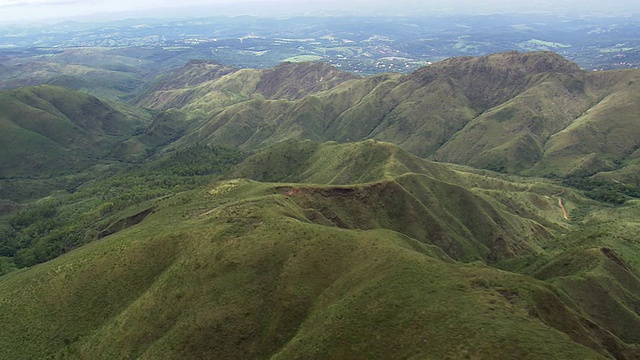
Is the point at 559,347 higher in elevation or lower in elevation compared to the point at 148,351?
higher

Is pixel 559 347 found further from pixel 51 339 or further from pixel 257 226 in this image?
pixel 51 339

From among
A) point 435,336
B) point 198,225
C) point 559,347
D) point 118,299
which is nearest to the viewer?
point 559,347

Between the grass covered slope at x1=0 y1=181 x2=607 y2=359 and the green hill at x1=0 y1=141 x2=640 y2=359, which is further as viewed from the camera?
the green hill at x1=0 y1=141 x2=640 y2=359

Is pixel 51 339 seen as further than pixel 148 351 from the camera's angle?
Yes

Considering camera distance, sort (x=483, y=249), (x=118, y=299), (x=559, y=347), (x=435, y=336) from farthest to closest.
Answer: (x=483, y=249), (x=118, y=299), (x=435, y=336), (x=559, y=347)

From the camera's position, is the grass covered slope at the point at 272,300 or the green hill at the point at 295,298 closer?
the grass covered slope at the point at 272,300

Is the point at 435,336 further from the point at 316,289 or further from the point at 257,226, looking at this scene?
the point at 257,226

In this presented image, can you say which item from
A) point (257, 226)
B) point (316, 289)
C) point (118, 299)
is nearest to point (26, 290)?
point (118, 299)

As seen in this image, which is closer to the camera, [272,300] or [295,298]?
[295,298]

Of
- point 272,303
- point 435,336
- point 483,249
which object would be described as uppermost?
point 435,336

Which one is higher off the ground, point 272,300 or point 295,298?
point 295,298

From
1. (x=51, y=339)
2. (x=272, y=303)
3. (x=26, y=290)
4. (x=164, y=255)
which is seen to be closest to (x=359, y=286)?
(x=272, y=303)
